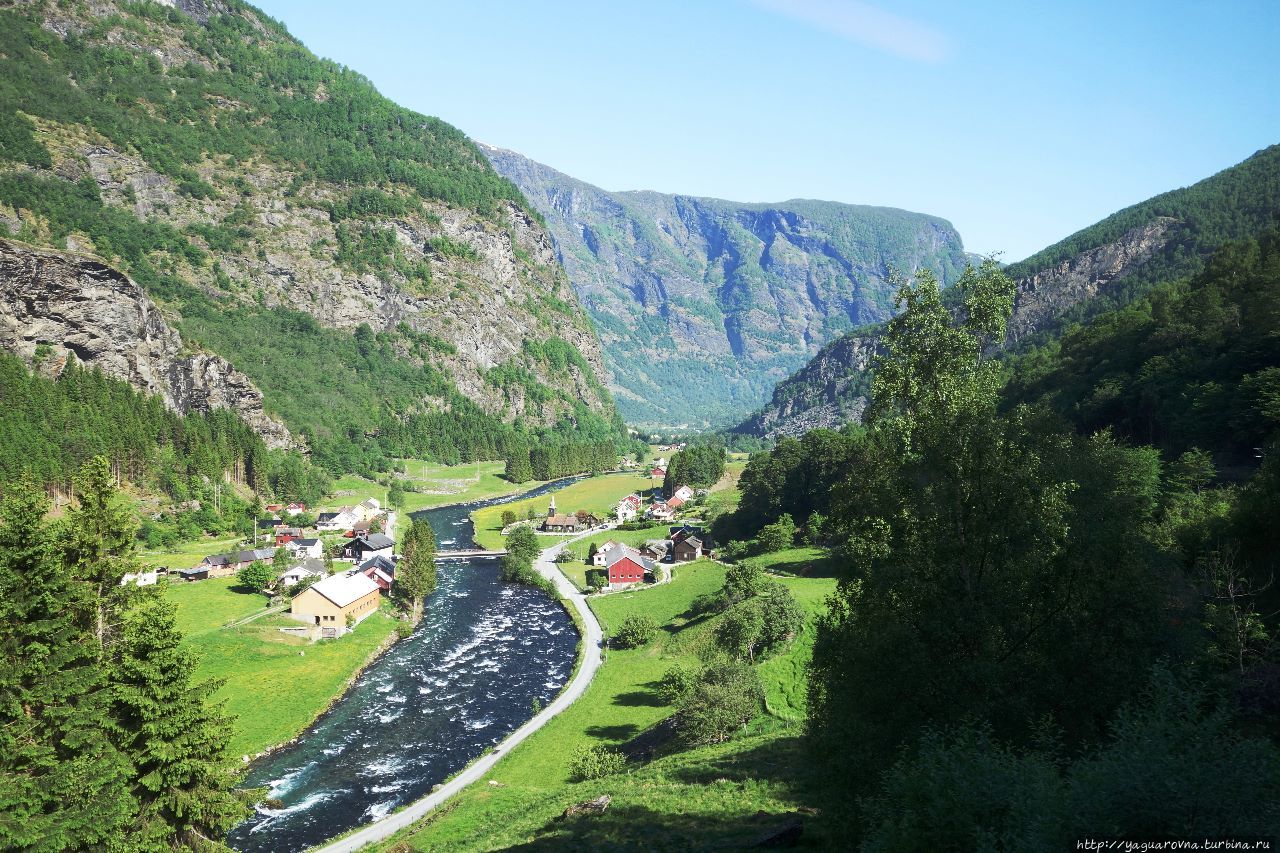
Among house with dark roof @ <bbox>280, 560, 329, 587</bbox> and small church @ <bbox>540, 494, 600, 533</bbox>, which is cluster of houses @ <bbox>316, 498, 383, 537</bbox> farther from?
small church @ <bbox>540, 494, 600, 533</bbox>

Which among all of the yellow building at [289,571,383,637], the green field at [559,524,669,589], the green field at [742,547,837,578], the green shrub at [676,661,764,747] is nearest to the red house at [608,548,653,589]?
the green field at [559,524,669,589]

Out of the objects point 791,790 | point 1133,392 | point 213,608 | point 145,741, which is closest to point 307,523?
point 213,608

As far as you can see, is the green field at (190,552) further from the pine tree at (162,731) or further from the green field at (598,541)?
the pine tree at (162,731)

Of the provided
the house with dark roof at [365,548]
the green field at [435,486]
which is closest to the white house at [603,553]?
the house with dark roof at [365,548]

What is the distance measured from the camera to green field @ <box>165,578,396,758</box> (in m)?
50.1

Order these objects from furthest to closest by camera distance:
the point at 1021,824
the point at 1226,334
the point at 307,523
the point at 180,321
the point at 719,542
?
the point at 180,321
the point at 307,523
the point at 719,542
the point at 1226,334
the point at 1021,824

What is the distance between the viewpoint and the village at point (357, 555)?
232ft

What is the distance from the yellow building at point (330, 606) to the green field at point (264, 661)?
120 cm

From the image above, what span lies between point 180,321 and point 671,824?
203937mm

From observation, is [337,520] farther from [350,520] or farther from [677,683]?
[677,683]

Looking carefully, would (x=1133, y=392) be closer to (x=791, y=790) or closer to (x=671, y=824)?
(x=791, y=790)

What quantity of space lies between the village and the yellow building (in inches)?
3.9

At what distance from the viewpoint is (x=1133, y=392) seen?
69.7 metres

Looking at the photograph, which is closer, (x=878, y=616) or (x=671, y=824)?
(x=878, y=616)
